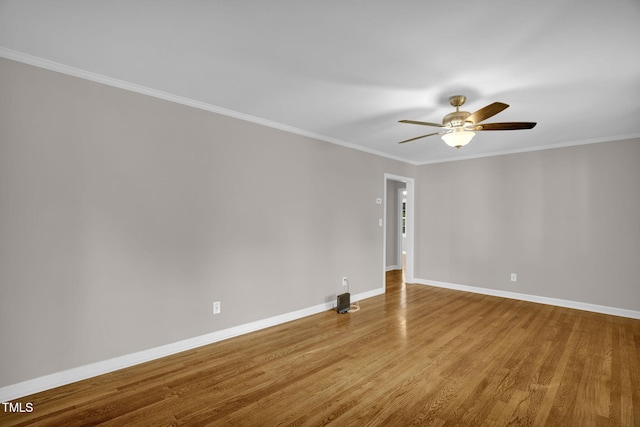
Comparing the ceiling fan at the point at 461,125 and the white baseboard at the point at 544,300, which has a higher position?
the ceiling fan at the point at 461,125

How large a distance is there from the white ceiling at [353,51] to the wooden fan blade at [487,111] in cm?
26

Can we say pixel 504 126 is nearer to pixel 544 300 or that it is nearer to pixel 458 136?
pixel 458 136

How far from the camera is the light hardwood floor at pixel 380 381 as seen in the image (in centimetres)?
205

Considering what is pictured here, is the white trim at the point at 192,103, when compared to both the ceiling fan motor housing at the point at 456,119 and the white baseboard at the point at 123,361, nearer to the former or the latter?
the ceiling fan motor housing at the point at 456,119

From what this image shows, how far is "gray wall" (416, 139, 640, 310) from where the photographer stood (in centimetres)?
423

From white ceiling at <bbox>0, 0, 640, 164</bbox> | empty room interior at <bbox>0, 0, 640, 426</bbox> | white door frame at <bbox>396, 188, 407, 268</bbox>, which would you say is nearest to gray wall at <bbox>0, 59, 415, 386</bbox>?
empty room interior at <bbox>0, 0, 640, 426</bbox>

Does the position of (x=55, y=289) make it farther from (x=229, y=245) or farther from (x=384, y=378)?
(x=384, y=378)

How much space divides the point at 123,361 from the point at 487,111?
378 centimetres

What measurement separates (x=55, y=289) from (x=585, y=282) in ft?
21.0

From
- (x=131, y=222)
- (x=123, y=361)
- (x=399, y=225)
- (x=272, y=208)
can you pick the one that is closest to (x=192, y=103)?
(x=131, y=222)

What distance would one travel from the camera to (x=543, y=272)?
484 centimetres

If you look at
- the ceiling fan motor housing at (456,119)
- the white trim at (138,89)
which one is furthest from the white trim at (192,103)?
the ceiling fan motor housing at (456,119)

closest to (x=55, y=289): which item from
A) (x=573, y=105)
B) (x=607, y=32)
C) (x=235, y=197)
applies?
(x=235, y=197)

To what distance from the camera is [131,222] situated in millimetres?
2729
